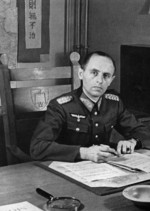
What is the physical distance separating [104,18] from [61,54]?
0.54 meters

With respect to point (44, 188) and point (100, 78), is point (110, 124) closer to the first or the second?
point (100, 78)

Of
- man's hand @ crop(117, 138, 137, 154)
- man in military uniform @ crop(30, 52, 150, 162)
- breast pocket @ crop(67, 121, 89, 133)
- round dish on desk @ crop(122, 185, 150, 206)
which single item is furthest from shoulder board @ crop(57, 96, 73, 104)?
round dish on desk @ crop(122, 185, 150, 206)

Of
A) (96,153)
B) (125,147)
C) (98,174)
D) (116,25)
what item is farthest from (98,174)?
(116,25)

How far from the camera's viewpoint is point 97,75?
1969mm

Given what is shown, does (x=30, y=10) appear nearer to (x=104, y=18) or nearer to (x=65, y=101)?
(x=104, y=18)

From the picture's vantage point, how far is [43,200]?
1305 mm

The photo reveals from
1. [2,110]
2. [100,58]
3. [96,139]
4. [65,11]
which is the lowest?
[96,139]

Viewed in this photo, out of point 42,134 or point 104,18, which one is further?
point 104,18

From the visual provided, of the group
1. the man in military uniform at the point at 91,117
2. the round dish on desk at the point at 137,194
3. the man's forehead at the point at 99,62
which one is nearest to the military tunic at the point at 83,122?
the man in military uniform at the point at 91,117

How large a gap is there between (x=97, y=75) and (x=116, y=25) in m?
2.11

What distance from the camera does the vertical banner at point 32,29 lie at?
4.04m

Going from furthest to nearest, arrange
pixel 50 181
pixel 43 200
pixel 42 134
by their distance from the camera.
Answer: pixel 42 134 → pixel 50 181 → pixel 43 200

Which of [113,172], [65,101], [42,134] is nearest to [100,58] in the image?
[65,101]

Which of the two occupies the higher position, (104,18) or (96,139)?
(104,18)
